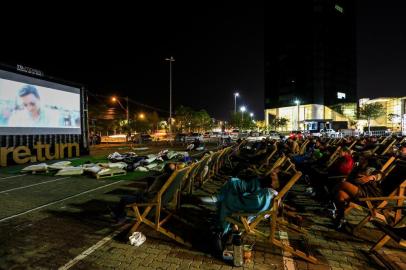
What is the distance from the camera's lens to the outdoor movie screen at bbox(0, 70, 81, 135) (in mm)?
12555

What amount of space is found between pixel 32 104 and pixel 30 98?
0.32m

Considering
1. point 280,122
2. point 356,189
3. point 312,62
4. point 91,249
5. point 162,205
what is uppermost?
point 312,62

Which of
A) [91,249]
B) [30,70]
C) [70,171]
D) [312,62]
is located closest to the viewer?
[91,249]

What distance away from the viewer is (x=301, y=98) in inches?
3066

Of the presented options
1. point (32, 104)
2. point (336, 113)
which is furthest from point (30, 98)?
point (336, 113)

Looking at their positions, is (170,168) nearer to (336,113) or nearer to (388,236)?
(388,236)

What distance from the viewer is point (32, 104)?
1385cm

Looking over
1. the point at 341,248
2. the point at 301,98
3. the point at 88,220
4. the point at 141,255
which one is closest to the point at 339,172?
the point at 341,248

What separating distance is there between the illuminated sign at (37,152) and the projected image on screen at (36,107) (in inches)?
44.6

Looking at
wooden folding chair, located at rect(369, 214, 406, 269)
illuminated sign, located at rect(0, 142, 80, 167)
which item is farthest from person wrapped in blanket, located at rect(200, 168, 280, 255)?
illuminated sign, located at rect(0, 142, 80, 167)

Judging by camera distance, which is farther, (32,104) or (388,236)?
(32,104)

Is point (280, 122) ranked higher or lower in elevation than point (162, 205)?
higher

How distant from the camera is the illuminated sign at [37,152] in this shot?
12156mm

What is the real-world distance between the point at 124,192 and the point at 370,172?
17.6 ft
